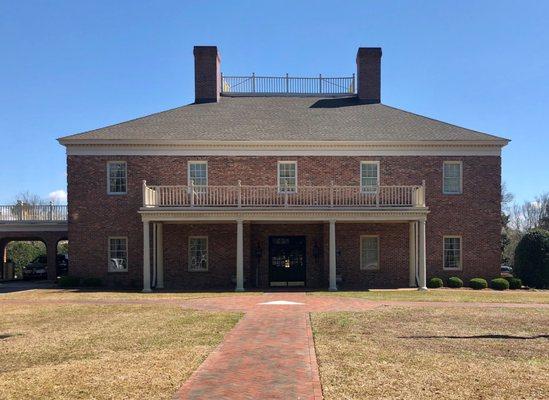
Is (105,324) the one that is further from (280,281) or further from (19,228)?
(19,228)

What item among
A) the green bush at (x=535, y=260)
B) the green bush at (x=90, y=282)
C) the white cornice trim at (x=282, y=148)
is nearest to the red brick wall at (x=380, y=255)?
the white cornice trim at (x=282, y=148)

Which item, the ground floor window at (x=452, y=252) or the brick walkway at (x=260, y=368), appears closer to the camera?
the brick walkway at (x=260, y=368)

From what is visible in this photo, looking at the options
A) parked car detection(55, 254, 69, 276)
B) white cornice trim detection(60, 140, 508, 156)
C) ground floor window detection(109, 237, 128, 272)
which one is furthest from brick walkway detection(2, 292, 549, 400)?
parked car detection(55, 254, 69, 276)

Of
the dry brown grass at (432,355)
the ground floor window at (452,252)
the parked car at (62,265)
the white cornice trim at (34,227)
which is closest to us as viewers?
the dry brown grass at (432,355)

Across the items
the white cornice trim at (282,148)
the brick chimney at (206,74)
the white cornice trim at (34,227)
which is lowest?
the white cornice trim at (34,227)

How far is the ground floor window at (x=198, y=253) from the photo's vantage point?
24844mm

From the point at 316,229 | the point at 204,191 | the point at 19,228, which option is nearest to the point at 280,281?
the point at 316,229

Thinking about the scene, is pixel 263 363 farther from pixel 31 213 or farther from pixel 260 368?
pixel 31 213

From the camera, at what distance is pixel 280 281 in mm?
25359

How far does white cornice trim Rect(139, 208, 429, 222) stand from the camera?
22322 mm

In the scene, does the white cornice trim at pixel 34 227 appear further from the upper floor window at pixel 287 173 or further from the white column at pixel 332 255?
the white column at pixel 332 255

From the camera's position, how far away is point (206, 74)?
30.0m

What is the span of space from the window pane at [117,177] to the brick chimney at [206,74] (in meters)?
7.30

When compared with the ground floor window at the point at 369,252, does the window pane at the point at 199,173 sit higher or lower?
higher
